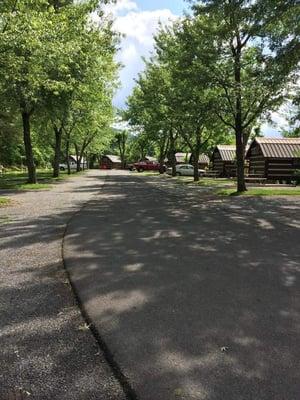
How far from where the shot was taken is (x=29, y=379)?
3883 millimetres

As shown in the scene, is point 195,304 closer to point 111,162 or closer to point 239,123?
point 239,123

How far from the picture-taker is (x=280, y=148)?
46.4 meters

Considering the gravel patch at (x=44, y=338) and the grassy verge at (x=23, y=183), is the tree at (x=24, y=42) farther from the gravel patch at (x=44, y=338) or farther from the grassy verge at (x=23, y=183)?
the grassy verge at (x=23, y=183)

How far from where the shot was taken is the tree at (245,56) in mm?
18562

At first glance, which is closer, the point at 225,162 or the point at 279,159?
the point at 279,159

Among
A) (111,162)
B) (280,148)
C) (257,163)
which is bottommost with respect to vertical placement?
(111,162)

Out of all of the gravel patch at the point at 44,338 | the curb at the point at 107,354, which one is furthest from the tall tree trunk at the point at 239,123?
the curb at the point at 107,354

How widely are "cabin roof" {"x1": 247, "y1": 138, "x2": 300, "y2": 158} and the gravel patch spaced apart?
3924 centimetres

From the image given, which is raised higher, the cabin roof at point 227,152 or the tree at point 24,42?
the tree at point 24,42

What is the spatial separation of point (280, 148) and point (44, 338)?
44080 mm

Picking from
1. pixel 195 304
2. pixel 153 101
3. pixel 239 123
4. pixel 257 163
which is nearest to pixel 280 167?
pixel 257 163

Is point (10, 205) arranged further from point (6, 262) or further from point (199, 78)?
point (199, 78)

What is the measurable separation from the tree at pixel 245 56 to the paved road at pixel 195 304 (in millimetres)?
9662

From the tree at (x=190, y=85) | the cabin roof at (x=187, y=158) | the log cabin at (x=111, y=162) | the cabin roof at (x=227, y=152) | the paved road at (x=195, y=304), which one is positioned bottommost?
the log cabin at (x=111, y=162)
